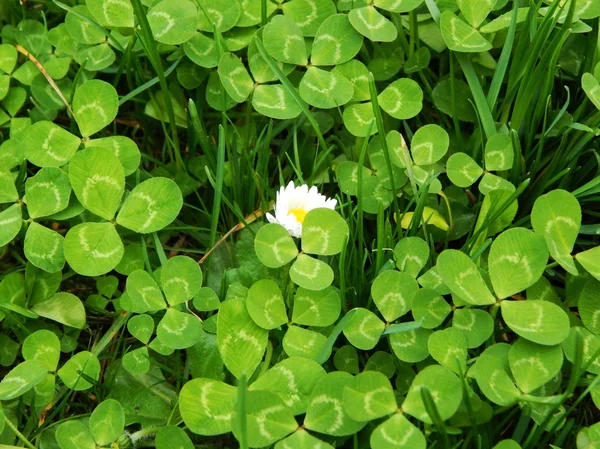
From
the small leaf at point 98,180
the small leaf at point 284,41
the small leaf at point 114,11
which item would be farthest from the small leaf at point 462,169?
the small leaf at point 114,11

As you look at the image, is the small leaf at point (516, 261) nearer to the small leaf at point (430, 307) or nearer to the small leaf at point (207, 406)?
the small leaf at point (430, 307)

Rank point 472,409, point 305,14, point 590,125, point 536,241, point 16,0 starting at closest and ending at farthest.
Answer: point 472,409 < point 536,241 < point 590,125 < point 305,14 < point 16,0

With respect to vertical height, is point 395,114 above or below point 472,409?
above

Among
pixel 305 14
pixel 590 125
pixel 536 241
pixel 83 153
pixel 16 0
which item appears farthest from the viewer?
pixel 16 0

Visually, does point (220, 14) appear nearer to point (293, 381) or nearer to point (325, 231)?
point (325, 231)

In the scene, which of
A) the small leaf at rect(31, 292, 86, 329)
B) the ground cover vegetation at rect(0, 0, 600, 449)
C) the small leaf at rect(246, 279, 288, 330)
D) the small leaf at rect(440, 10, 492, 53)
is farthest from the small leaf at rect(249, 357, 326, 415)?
the small leaf at rect(440, 10, 492, 53)

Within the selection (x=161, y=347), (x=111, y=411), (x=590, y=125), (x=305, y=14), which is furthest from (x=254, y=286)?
(x=590, y=125)

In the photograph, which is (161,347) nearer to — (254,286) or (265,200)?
(254,286)
